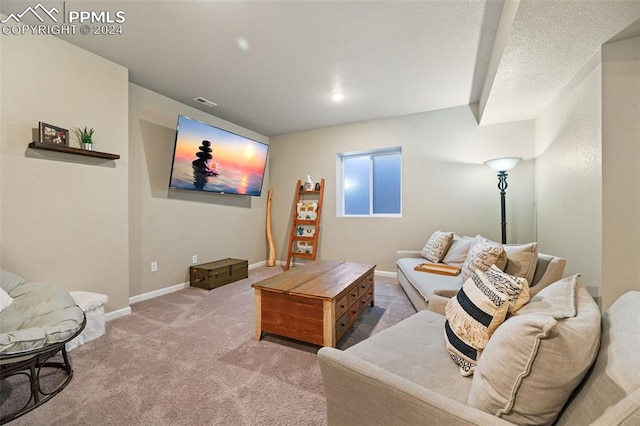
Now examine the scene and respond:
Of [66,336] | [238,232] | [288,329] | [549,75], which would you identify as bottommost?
[288,329]

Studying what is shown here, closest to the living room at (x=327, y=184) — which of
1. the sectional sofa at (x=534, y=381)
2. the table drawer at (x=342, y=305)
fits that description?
the sectional sofa at (x=534, y=381)

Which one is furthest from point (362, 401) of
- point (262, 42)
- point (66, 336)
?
point (262, 42)

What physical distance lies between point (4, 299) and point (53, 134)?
1.31m

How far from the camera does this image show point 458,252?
9.78 feet

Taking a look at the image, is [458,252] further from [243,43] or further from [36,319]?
[36,319]

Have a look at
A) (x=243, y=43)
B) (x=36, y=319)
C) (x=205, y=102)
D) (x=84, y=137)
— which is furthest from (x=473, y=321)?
(x=205, y=102)

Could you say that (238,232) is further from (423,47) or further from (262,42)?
(423,47)

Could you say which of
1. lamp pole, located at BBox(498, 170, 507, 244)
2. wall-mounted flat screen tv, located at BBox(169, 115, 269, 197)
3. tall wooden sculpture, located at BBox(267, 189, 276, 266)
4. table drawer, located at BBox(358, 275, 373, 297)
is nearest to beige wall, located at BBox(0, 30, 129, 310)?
wall-mounted flat screen tv, located at BBox(169, 115, 269, 197)

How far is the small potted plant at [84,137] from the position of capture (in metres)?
2.29

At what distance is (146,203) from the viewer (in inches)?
123

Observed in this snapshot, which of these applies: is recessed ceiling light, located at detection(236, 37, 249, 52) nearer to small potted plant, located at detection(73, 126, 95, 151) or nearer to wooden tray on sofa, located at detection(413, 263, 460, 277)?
small potted plant, located at detection(73, 126, 95, 151)

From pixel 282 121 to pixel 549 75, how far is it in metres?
3.30

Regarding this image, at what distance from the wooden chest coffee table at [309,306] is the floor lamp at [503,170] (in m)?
2.04

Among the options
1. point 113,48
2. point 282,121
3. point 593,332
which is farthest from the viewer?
point 282,121
